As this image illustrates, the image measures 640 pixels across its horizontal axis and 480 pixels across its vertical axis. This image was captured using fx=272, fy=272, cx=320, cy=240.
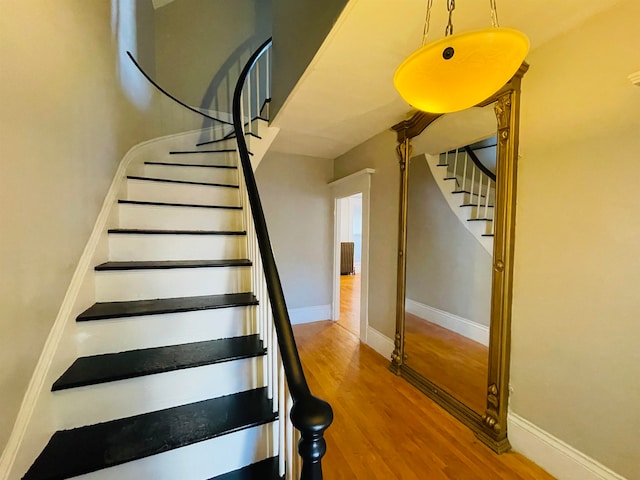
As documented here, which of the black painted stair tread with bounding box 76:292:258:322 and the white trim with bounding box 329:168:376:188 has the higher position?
the white trim with bounding box 329:168:376:188

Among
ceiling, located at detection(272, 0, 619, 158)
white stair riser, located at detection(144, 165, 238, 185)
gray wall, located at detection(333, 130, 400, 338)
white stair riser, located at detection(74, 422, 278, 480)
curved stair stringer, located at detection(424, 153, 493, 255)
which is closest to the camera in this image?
white stair riser, located at detection(74, 422, 278, 480)

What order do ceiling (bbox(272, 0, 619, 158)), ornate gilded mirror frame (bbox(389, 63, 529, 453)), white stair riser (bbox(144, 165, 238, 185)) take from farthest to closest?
white stair riser (bbox(144, 165, 238, 185))
ornate gilded mirror frame (bbox(389, 63, 529, 453))
ceiling (bbox(272, 0, 619, 158))

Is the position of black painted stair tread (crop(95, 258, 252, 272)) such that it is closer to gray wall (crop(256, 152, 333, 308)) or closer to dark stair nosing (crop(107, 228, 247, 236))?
dark stair nosing (crop(107, 228, 247, 236))

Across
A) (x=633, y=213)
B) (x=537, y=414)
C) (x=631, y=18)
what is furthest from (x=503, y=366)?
(x=631, y=18)

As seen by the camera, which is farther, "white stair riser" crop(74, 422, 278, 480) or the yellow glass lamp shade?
"white stair riser" crop(74, 422, 278, 480)

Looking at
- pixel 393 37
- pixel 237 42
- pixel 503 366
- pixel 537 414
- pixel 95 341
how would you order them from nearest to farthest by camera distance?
1. pixel 95 341
2. pixel 393 37
3. pixel 537 414
4. pixel 503 366
5. pixel 237 42

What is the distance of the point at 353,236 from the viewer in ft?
25.4

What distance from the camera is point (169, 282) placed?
1.63 metres

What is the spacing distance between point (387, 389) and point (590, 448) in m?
1.22

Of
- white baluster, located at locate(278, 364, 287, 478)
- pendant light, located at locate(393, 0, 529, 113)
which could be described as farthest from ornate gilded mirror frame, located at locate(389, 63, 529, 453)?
white baluster, located at locate(278, 364, 287, 478)

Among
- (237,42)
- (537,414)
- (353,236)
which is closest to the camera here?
(537,414)

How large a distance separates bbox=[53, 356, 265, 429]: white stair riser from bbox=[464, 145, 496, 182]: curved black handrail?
1.80 meters

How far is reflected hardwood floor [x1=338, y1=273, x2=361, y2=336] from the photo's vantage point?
3.68 m

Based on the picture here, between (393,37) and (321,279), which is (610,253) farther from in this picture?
(321,279)
